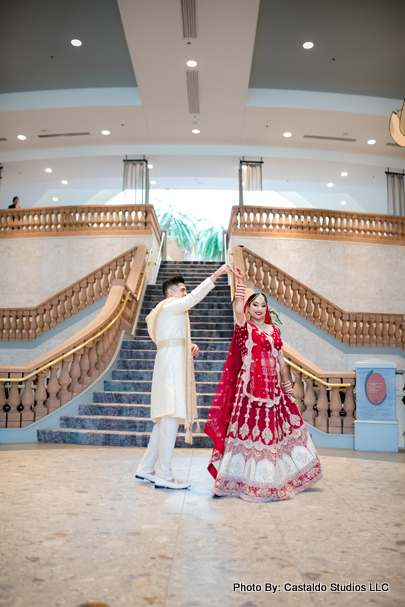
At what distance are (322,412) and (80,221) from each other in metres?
8.48

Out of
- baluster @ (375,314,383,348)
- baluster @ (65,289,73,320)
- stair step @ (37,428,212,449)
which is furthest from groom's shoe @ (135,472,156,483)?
baluster @ (375,314,383,348)

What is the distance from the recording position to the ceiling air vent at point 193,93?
10648 millimetres

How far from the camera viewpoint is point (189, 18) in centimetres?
884

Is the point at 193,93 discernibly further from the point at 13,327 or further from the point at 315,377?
the point at 315,377

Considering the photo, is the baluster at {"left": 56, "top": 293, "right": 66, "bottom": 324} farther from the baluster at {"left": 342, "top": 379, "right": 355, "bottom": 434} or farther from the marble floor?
the baluster at {"left": 342, "top": 379, "right": 355, "bottom": 434}

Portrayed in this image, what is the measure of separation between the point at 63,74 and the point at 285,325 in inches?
309

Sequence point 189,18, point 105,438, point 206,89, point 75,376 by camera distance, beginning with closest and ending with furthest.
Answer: point 105,438, point 75,376, point 189,18, point 206,89

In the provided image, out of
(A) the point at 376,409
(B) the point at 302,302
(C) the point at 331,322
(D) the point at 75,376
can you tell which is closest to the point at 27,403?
(D) the point at 75,376

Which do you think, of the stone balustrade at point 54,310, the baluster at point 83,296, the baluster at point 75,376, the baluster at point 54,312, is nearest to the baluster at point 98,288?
the stone balustrade at point 54,310

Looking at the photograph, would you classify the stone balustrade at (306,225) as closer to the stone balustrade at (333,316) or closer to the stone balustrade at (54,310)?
the stone balustrade at (333,316)

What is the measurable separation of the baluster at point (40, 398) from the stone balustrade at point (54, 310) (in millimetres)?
3814

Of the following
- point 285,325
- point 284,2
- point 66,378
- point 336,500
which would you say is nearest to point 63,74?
point 284,2

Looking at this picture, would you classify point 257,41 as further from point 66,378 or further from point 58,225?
point 66,378

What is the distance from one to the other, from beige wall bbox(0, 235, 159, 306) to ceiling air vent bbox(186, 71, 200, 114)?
3325 millimetres
